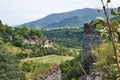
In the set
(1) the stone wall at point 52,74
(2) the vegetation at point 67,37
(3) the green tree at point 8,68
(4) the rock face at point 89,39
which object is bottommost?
(2) the vegetation at point 67,37

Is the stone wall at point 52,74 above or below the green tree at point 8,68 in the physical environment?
above

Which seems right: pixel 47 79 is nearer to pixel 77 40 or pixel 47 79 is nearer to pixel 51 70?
pixel 51 70

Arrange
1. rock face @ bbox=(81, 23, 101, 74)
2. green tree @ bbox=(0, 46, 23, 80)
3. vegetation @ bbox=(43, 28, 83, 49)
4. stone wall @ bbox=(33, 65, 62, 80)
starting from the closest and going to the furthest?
rock face @ bbox=(81, 23, 101, 74) → stone wall @ bbox=(33, 65, 62, 80) → green tree @ bbox=(0, 46, 23, 80) → vegetation @ bbox=(43, 28, 83, 49)

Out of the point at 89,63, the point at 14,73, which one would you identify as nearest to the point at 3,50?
the point at 14,73

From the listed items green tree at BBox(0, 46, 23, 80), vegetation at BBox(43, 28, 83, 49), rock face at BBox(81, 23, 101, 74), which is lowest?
vegetation at BBox(43, 28, 83, 49)

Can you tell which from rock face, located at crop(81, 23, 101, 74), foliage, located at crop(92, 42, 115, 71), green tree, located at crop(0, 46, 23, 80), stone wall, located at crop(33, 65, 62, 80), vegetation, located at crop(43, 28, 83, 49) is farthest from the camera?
vegetation, located at crop(43, 28, 83, 49)

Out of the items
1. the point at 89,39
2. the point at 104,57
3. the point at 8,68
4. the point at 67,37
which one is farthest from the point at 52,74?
the point at 67,37

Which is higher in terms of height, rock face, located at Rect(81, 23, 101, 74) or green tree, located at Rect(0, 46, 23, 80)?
rock face, located at Rect(81, 23, 101, 74)

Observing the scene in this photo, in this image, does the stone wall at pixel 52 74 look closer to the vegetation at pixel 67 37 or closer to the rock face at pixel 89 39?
the rock face at pixel 89 39

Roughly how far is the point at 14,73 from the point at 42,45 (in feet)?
246

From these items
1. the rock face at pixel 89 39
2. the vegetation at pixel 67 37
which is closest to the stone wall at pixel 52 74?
the rock face at pixel 89 39

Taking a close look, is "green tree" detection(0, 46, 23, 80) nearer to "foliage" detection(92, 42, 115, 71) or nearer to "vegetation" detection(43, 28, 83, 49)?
"foliage" detection(92, 42, 115, 71)

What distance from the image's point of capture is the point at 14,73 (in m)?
26.4

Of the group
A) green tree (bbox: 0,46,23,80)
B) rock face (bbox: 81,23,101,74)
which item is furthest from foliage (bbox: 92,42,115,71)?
green tree (bbox: 0,46,23,80)
